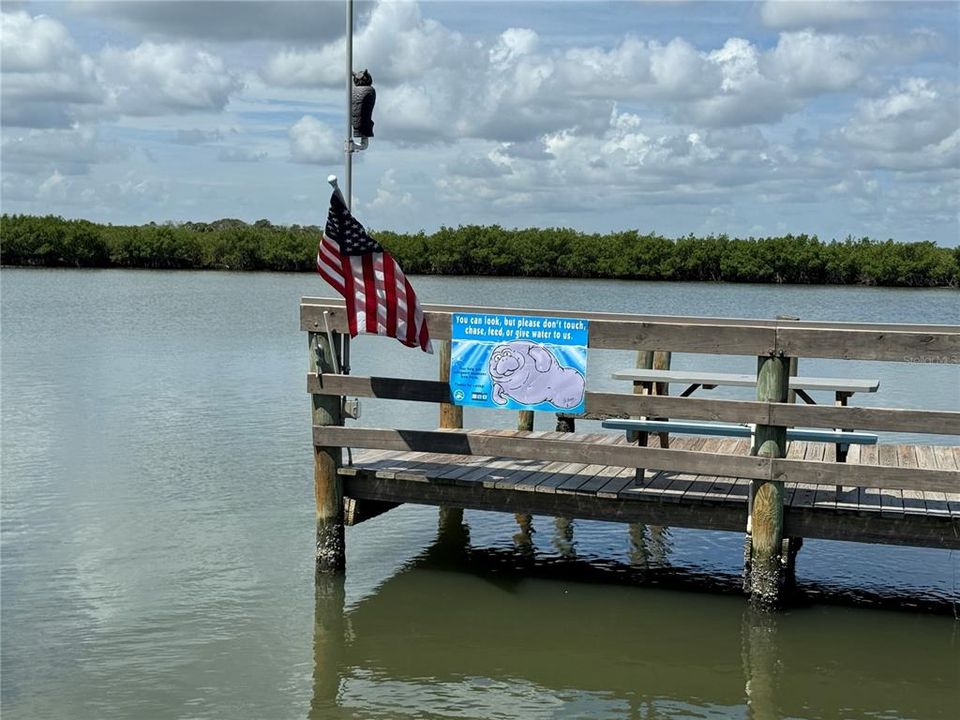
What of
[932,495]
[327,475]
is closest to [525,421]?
[327,475]

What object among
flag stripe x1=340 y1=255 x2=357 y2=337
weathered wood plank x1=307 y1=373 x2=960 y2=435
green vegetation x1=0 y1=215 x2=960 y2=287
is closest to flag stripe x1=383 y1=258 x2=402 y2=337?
flag stripe x1=340 y1=255 x2=357 y2=337

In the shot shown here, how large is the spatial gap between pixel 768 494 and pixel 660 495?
0.94 metres

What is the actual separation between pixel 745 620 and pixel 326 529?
12.9 feet

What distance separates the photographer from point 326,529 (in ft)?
36.4

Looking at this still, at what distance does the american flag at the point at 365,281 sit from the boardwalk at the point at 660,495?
1.44 metres

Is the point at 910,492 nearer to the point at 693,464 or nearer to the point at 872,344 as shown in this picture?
the point at 872,344

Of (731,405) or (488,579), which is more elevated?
(731,405)

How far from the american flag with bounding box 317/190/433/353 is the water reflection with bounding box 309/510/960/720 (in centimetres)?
252

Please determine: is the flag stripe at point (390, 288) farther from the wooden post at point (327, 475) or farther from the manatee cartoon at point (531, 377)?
the manatee cartoon at point (531, 377)

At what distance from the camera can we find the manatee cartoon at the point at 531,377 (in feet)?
33.5

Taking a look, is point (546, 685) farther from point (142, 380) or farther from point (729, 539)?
point (142, 380)

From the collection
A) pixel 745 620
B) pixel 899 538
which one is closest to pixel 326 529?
pixel 745 620

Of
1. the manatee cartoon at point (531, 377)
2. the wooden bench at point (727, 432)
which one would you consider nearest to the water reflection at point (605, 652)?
the wooden bench at point (727, 432)

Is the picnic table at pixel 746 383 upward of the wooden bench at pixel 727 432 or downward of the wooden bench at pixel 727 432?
upward
